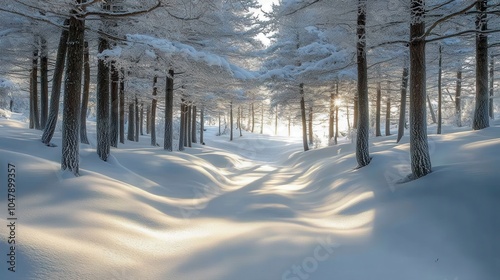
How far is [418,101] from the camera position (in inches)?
271

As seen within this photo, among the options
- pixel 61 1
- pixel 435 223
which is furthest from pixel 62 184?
pixel 435 223

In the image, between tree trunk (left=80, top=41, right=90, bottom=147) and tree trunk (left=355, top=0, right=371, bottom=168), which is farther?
tree trunk (left=80, top=41, right=90, bottom=147)

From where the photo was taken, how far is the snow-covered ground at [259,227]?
369 centimetres

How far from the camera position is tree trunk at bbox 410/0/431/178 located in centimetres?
671

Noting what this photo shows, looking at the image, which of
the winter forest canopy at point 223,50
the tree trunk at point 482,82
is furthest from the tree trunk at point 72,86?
the tree trunk at point 482,82

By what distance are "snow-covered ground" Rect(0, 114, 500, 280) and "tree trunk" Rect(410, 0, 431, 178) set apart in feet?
1.57

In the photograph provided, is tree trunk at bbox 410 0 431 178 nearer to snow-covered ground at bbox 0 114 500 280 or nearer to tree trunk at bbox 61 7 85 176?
snow-covered ground at bbox 0 114 500 280

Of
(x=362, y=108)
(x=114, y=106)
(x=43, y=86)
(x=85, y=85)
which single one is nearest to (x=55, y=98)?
(x=85, y=85)

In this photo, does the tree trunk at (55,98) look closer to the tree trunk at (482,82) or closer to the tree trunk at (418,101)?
the tree trunk at (418,101)

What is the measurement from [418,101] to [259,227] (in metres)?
4.78

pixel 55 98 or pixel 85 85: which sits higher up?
pixel 85 85

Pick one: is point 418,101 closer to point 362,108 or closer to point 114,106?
point 362,108

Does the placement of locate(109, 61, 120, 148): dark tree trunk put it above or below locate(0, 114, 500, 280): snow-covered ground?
above

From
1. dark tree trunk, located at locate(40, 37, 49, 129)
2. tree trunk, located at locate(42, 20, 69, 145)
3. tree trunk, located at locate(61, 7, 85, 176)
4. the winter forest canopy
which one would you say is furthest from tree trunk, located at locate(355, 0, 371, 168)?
dark tree trunk, located at locate(40, 37, 49, 129)
